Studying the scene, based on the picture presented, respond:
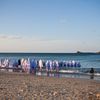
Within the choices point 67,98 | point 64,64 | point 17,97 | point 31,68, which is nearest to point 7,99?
point 17,97

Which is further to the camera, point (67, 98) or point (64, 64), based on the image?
point (64, 64)

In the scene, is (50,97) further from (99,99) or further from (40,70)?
(40,70)

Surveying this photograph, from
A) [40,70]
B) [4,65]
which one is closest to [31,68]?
[40,70]

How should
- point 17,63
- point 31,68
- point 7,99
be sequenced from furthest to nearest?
point 17,63, point 31,68, point 7,99

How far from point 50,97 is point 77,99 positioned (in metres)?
1.22

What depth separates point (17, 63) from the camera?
143 feet

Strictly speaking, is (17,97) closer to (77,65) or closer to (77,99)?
(77,99)

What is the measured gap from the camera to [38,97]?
1480 cm

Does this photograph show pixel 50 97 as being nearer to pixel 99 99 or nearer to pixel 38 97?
pixel 38 97

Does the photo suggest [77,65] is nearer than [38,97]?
No

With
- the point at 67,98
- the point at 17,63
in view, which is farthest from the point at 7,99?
the point at 17,63

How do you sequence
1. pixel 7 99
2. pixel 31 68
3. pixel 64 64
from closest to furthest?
1. pixel 7 99
2. pixel 31 68
3. pixel 64 64

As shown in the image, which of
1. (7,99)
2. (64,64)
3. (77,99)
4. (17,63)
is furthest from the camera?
(64,64)

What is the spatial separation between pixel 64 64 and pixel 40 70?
6175 mm
